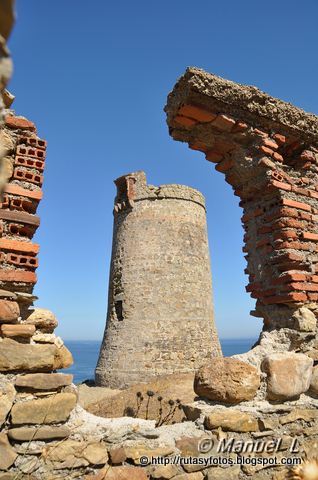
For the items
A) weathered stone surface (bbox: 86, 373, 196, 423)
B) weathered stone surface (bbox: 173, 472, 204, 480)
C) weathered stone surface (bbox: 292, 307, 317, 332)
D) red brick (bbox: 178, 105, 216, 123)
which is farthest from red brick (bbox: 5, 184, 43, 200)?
weathered stone surface (bbox: 86, 373, 196, 423)

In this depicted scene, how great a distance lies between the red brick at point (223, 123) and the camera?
377cm

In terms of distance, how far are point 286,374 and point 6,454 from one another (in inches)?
92.4

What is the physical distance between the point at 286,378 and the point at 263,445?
0.60 m

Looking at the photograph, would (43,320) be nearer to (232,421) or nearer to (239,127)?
(232,421)

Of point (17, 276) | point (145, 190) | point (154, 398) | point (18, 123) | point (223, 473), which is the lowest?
point (154, 398)

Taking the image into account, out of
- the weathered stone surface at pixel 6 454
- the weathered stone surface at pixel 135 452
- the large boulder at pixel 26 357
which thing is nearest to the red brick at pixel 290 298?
the weathered stone surface at pixel 135 452

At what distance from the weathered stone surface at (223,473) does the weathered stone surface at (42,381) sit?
1.33 metres

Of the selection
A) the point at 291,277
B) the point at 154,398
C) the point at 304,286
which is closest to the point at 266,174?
the point at 291,277

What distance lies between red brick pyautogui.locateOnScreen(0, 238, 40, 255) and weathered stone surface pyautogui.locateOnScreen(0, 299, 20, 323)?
15.9 inches

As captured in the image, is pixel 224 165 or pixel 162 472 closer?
pixel 162 472

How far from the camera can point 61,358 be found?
2.67 m

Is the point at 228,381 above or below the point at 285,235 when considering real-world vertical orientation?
below

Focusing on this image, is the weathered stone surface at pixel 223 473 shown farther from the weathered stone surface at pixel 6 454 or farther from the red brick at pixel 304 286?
the red brick at pixel 304 286

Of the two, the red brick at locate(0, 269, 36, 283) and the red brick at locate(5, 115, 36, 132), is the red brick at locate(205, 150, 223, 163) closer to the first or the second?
the red brick at locate(5, 115, 36, 132)
